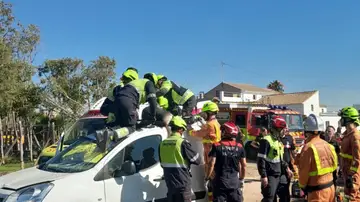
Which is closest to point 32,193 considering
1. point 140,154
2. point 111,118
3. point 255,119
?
point 140,154

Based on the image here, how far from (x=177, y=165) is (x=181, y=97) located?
2.26 m

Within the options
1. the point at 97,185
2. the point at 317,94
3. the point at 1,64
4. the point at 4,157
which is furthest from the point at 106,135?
the point at 317,94

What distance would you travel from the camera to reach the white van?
4387 millimetres

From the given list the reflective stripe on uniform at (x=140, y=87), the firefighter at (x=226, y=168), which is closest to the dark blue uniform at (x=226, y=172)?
the firefighter at (x=226, y=168)

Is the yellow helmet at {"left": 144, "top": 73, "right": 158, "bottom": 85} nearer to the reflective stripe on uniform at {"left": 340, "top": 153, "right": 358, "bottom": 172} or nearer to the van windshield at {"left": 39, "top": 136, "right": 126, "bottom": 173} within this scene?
the van windshield at {"left": 39, "top": 136, "right": 126, "bottom": 173}

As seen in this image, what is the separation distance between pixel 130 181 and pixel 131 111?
1129 mm

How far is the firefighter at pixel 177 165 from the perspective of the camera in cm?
502

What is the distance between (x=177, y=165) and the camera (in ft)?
16.5

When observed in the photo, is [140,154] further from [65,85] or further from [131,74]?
[65,85]

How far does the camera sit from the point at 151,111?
5.94m

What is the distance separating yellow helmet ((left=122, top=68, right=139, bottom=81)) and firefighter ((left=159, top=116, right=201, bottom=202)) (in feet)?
5.31

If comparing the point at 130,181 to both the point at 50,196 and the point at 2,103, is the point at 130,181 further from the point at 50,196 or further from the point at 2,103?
the point at 2,103

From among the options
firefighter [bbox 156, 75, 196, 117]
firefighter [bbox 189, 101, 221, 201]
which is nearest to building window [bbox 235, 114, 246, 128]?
firefighter [bbox 156, 75, 196, 117]

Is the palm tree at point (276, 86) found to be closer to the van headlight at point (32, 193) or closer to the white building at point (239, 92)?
the white building at point (239, 92)
